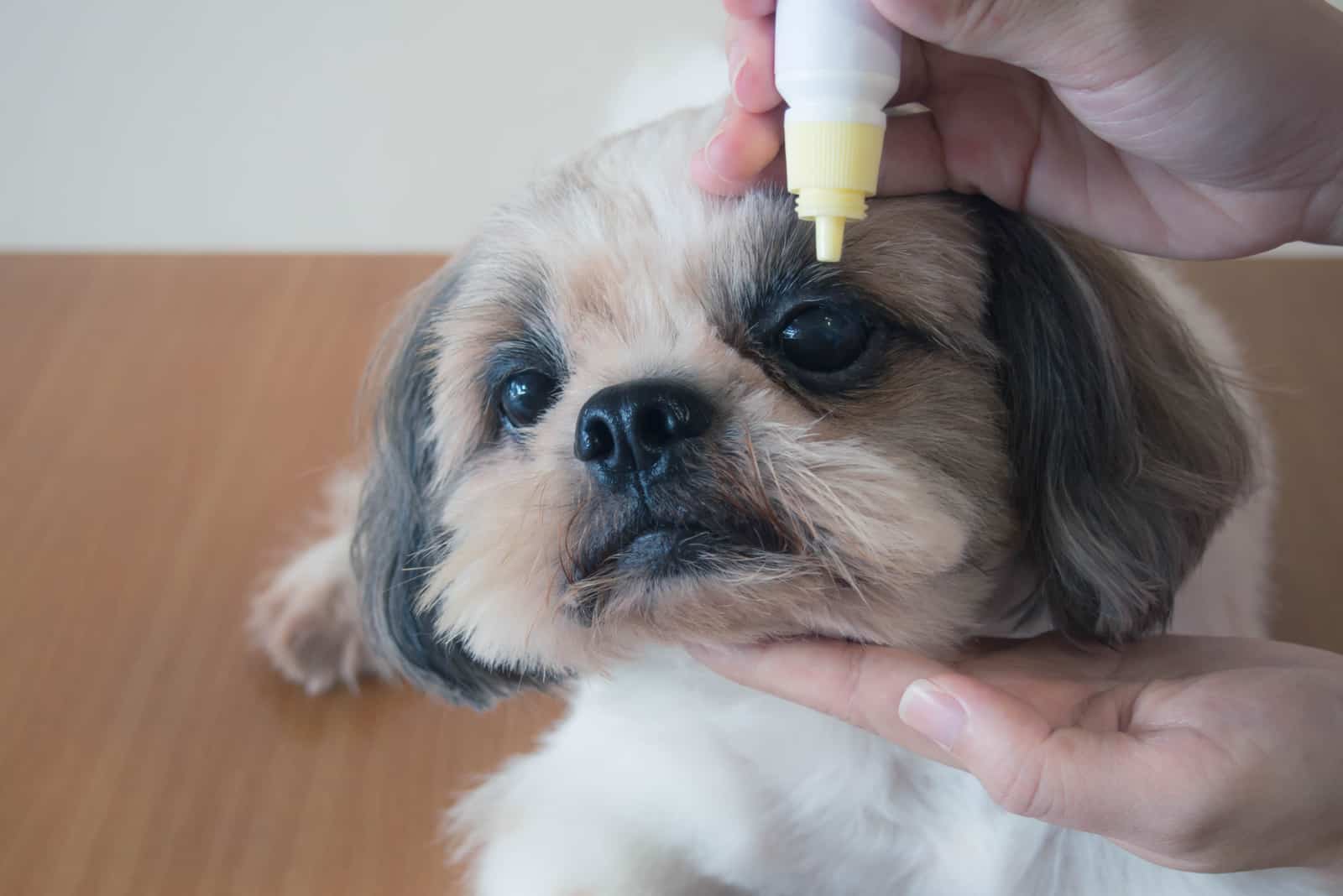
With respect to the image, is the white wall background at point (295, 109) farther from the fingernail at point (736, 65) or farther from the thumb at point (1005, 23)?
the thumb at point (1005, 23)

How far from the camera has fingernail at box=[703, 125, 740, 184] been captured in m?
1.04

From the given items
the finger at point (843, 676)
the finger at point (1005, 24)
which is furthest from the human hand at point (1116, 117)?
the finger at point (843, 676)

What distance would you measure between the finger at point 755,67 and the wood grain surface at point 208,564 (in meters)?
0.87

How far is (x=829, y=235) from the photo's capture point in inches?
35.3

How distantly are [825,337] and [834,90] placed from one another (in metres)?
0.26

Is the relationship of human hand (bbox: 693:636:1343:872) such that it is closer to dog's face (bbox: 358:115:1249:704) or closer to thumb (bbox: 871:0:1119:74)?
dog's face (bbox: 358:115:1249:704)

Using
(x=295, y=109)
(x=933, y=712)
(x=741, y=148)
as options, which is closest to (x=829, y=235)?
(x=741, y=148)

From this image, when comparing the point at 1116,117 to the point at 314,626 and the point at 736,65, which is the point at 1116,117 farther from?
the point at 314,626

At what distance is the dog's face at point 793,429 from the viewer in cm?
100

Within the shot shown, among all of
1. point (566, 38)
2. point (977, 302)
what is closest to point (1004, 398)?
point (977, 302)

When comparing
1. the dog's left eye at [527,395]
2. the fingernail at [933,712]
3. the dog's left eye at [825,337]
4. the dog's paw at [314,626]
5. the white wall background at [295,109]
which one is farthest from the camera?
the white wall background at [295,109]

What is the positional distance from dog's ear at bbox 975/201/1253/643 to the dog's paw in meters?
0.88

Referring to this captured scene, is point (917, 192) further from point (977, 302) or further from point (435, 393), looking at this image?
point (435, 393)

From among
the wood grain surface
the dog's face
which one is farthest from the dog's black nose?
the wood grain surface
